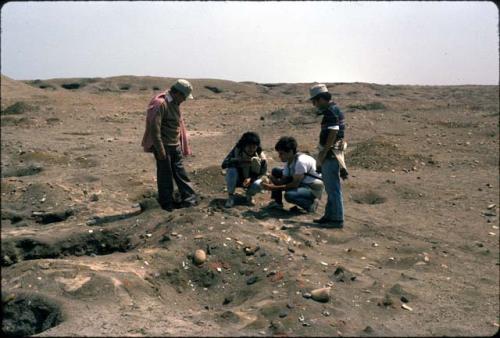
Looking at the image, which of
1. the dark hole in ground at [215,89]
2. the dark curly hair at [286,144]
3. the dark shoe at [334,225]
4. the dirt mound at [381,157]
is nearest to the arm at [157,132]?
the dark curly hair at [286,144]

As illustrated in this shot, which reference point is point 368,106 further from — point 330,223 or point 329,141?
point 329,141

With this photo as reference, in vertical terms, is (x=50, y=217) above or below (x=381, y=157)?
below

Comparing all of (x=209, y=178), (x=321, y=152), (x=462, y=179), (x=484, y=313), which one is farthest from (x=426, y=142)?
(x=484, y=313)

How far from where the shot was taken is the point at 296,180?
6.20m

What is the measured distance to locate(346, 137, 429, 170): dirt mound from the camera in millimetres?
10125

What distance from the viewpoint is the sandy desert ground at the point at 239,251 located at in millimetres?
3916

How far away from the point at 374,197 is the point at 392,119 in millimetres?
8123

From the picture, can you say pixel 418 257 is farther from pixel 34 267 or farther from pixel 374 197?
pixel 34 267

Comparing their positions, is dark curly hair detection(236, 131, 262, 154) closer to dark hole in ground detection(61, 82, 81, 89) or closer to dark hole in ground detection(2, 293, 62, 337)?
dark hole in ground detection(2, 293, 62, 337)

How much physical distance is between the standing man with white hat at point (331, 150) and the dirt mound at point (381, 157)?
408cm

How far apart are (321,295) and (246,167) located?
8.34 ft

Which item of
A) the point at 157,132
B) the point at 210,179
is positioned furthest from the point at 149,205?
the point at 210,179

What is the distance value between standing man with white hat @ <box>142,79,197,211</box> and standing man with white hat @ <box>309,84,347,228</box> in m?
1.51

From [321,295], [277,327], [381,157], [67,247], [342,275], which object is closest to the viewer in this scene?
[277,327]
